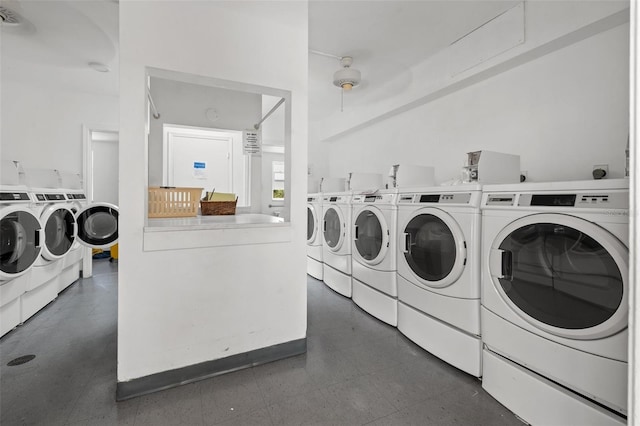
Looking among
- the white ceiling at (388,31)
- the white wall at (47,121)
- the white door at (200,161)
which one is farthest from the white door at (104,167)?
the white ceiling at (388,31)

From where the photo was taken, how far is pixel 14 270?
2.24 metres

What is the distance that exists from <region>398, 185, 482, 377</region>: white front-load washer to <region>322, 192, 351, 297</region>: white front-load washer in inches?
34.9

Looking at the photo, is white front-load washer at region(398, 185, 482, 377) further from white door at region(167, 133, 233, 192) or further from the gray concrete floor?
white door at region(167, 133, 233, 192)

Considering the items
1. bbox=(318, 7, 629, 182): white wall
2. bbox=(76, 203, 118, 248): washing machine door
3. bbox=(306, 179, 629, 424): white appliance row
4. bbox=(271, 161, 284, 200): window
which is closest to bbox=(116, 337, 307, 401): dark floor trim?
bbox=(306, 179, 629, 424): white appliance row

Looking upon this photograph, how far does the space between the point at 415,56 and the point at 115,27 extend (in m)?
2.97

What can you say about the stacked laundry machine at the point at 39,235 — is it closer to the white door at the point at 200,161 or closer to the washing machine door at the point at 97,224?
the washing machine door at the point at 97,224

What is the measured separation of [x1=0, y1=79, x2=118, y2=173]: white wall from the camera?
366cm

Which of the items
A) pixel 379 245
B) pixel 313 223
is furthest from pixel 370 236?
pixel 313 223

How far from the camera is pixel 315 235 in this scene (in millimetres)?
4016

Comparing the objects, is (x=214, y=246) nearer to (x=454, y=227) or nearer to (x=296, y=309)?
(x=296, y=309)

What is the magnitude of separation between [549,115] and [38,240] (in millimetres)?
4517

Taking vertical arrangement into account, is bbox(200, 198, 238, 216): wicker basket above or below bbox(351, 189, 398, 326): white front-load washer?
above

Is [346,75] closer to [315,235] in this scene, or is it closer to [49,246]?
[315,235]

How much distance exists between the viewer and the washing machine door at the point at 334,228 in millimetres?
3304
